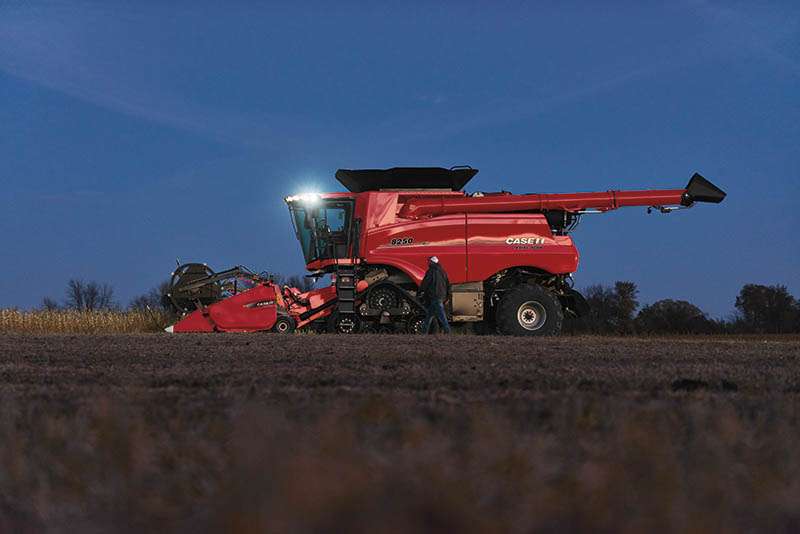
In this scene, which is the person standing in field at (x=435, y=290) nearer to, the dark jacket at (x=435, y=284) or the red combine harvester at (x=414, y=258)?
the dark jacket at (x=435, y=284)

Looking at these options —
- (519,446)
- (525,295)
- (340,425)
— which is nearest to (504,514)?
(519,446)

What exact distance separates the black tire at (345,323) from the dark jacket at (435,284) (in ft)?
5.45

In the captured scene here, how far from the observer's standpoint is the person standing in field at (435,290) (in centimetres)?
1368

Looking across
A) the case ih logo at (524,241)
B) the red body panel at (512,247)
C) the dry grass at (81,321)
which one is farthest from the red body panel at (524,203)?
the dry grass at (81,321)

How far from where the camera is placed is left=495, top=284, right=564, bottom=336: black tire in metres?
14.5

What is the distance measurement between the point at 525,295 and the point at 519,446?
43.9 feet

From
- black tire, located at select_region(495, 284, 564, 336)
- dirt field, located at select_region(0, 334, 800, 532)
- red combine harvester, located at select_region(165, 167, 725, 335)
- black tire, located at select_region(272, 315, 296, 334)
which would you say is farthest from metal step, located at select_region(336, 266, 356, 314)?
dirt field, located at select_region(0, 334, 800, 532)

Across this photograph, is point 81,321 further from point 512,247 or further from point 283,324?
point 512,247

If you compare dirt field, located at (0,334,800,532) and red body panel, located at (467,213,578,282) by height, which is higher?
red body panel, located at (467,213,578,282)

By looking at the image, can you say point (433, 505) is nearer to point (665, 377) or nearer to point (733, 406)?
point (733, 406)

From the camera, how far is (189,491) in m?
1.43

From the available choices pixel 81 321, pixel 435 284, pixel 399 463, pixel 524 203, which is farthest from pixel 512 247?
pixel 399 463

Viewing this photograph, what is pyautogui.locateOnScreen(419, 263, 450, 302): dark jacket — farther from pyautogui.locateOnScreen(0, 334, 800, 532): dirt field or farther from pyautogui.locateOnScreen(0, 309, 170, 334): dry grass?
pyautogui.locateOnScreen(0, 334, 800, 532): dirt field

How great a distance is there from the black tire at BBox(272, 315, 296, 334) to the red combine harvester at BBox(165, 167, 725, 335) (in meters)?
0.02
